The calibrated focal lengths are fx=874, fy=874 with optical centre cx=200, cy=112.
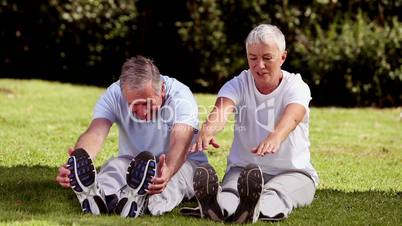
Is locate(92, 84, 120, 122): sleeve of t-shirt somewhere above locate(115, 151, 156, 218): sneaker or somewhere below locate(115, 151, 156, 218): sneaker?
above

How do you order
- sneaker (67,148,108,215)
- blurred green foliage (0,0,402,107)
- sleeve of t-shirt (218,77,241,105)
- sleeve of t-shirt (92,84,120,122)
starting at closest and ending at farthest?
sneaker (67,148,108,215)
sleeve of t-shirt (218,77,241,105)
sleeve of t-shirt (92,84,120,122)
blurred green foliage (0,0,402,107)

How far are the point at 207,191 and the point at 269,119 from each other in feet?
3.05

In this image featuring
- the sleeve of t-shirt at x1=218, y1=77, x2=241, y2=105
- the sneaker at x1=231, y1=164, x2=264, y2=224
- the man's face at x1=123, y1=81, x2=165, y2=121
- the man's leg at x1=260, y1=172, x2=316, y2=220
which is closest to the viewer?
the sneaker at x1=231, y1=164, x2=264, y2=224

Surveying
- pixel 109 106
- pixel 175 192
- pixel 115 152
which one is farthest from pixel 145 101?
pixel 115 152

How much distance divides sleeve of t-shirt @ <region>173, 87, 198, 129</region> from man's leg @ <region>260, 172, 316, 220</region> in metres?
0.64

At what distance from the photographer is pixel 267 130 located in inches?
229

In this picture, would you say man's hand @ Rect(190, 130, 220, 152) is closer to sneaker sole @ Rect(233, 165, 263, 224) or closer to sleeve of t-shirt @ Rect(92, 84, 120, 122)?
sneaker sole @ Rect(233, 165, 263, 224)

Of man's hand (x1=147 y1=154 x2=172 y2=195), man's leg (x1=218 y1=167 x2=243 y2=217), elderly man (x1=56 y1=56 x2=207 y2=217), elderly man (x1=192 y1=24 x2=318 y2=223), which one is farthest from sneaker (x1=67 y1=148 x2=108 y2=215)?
man's leg (x1=218 y1=167 x2=243 y2=217)

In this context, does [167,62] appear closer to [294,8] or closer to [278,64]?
[294,8]

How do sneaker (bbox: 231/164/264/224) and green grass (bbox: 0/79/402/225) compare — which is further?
green grass (bbox: 0/79/402/225)

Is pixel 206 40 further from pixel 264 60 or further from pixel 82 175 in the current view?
pixel 82 175

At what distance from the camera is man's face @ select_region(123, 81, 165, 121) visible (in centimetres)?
555

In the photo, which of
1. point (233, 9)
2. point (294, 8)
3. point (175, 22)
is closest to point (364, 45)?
point (294, 8)

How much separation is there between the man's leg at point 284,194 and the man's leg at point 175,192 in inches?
21.2
